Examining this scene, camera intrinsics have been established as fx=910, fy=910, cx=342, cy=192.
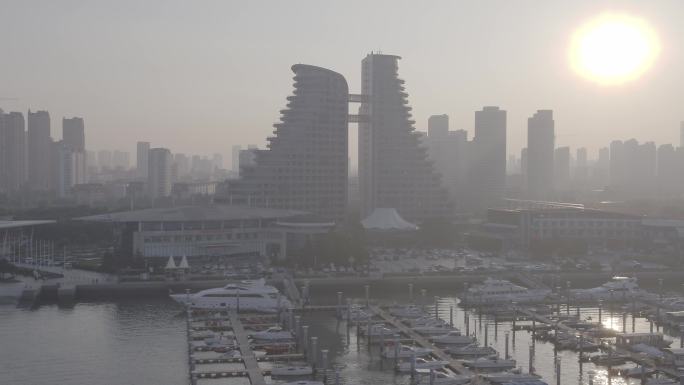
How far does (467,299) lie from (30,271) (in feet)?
42.0

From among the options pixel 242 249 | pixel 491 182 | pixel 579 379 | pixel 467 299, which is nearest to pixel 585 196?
pixel 491 182

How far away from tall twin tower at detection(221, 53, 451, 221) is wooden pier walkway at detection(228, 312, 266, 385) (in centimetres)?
1654

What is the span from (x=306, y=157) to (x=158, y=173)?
3701 centimetres

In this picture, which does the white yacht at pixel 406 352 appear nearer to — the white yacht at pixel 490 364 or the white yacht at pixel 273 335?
the white yacht at pixel 490 364

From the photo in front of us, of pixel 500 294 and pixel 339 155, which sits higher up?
pixel 339 155

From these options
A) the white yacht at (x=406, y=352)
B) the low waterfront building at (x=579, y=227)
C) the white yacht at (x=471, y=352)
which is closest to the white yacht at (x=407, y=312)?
the white yacht at (x=406, y=352)

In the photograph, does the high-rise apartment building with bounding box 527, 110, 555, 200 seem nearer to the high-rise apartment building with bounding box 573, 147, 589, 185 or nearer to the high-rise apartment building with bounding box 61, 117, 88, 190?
the high-rise apartment building with bounding box 573, 147, 589, 185

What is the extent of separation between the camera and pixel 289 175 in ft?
120

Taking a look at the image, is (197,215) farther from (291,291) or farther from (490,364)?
(490,364)

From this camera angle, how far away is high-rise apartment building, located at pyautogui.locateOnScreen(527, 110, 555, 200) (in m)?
70.9

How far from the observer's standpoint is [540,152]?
7200 cm

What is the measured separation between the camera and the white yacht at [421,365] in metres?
15.2

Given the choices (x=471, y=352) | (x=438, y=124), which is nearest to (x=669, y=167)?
(x=438, y=124)

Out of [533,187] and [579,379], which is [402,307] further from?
[533,187]
